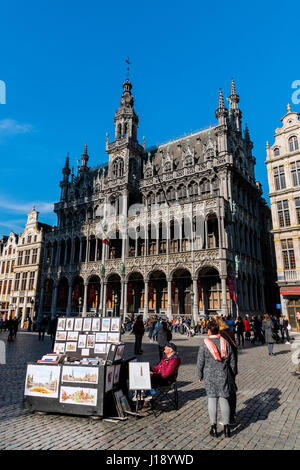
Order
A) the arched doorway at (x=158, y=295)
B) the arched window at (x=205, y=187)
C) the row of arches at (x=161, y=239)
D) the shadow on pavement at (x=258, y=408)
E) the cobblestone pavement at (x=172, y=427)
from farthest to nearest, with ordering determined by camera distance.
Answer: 1. the arched window at (x=205, y=187)
2. the arched doorway at (x=158, y=295)
3. the row of arches at (x=161, y=239)
4. the shadow on pavement at (x=258, y=408)
5. the cobblestone pavement at (x=172, y=427)

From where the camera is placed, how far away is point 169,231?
30.0 meters

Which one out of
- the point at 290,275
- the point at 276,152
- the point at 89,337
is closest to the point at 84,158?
the point at 276,152

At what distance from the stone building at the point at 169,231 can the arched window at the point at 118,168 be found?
14 cm

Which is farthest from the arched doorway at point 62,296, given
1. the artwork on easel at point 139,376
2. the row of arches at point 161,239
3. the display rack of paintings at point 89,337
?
the artwork on easel at point 139,376

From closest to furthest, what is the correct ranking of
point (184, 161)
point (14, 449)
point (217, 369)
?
point (14, 449) < point (217, 369) < point (184, 161)

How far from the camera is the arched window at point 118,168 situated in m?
39.4

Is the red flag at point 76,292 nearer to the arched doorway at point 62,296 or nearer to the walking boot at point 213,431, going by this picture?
the arched doorway at point 62,296

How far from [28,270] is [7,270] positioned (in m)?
6.92

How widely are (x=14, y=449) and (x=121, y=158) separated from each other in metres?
38.3

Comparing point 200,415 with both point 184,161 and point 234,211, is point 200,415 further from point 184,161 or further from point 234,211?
point 184,161

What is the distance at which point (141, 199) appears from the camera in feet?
128

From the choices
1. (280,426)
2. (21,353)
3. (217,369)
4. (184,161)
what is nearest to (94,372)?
(217,369)

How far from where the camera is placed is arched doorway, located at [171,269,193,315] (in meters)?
31.4

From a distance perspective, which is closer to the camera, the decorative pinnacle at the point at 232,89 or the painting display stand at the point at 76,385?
the painting display stand at the point at 76,385
